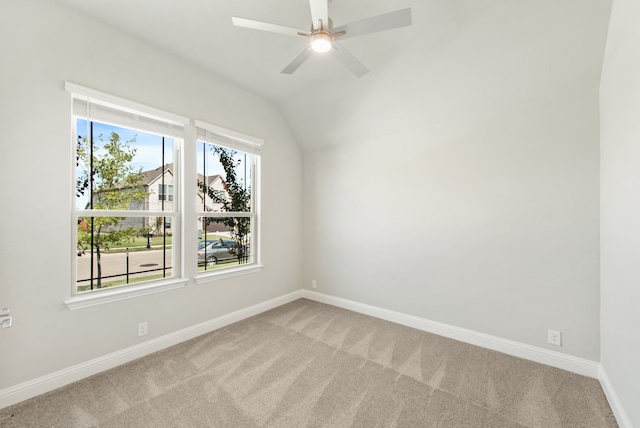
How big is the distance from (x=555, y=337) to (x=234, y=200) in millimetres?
3563

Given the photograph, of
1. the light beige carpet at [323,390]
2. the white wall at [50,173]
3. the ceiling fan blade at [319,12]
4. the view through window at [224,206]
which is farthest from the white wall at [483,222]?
the white wall at [50,173]

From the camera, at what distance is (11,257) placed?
71.4 inches

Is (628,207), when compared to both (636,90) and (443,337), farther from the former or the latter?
(443,337)

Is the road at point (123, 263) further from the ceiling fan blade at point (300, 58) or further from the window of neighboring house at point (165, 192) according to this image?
the ceiling fan blade at point (300, 58)

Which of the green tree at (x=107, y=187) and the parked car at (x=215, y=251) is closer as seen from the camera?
the green tree at (x=107, y=187)

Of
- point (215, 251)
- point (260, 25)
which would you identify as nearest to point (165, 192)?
point (215, 251)

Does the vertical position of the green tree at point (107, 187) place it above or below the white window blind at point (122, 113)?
below

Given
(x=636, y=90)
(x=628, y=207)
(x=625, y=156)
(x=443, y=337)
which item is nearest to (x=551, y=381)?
(x=443, y=337)

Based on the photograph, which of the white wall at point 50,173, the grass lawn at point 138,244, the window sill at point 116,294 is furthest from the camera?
the grass lawn at point 138,244

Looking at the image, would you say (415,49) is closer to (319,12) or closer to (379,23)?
(379,23)

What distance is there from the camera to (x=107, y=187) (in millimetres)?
2355

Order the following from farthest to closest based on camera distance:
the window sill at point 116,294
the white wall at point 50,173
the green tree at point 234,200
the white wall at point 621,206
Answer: the green tree at point 234,200 < the window sill at point 116,294 < the white wall at point 50,173 < the white wall at point 621,206

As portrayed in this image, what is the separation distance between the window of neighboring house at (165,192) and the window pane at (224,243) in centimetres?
41

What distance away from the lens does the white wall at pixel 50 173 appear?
1.82 metres
